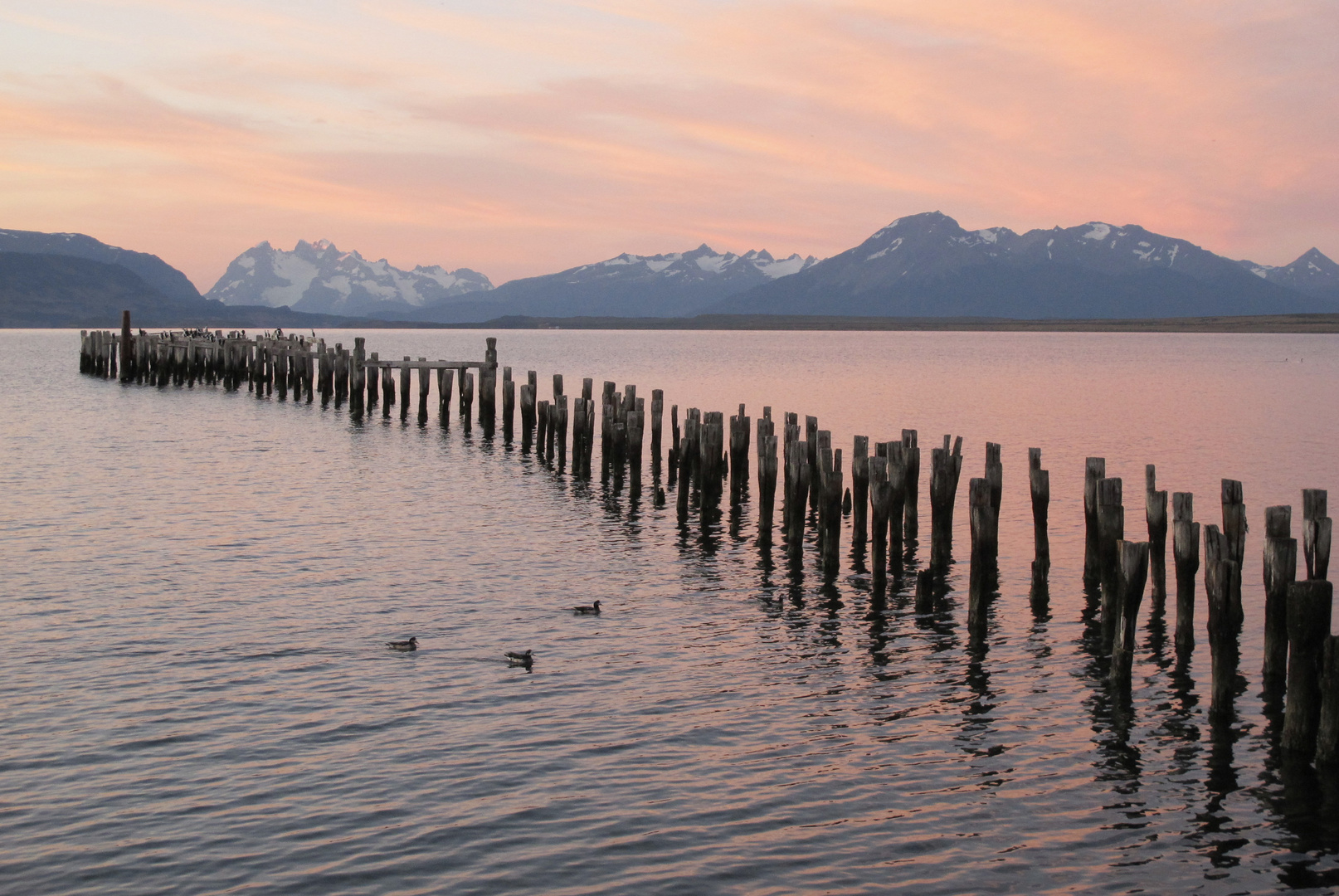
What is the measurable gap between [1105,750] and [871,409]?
46.9 m

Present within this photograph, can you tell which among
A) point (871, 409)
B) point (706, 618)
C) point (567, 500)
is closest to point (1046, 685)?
point (706, 618)

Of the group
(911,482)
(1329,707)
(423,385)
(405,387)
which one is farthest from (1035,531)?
(405,387)

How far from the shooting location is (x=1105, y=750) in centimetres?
1221

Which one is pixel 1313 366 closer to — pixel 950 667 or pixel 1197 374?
pixel 1197 374

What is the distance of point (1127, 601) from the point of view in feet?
45.2

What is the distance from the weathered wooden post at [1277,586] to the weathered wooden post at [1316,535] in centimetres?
92

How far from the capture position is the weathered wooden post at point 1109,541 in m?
15.6

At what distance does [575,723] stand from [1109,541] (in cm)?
739

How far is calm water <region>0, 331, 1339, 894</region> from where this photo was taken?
9.72 m

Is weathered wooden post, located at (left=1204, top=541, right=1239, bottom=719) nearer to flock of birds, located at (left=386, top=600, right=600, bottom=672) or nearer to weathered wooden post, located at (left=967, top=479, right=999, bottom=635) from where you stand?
weathered wooden post, located at (left=967, top=479, right=999, bottom=635)

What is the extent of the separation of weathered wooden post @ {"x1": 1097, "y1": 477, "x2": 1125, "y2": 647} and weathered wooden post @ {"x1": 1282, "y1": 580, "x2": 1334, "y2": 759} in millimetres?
3719

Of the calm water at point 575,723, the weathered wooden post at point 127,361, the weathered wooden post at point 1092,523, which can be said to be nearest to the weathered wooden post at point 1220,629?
the calm water at point 575,723

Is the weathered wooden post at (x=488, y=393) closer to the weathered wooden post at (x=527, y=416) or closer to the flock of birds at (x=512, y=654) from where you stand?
the weathered wooden post at (x=527, y=416)

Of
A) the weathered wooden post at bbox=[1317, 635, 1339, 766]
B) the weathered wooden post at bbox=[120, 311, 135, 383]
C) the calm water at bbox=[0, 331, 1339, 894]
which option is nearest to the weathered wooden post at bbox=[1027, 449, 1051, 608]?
the calm water at bbox=[0, 331, 1339, 894]
